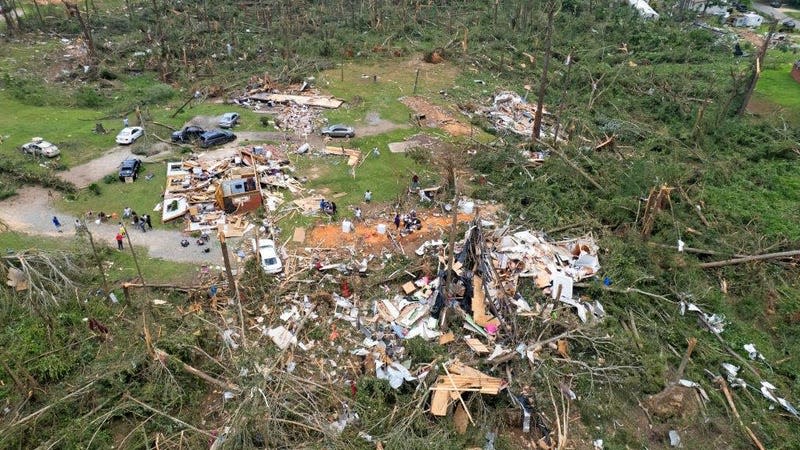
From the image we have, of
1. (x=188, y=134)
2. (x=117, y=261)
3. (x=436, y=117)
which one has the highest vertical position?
(x=188, y=134)

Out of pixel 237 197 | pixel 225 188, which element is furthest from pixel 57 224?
pixel 237 197

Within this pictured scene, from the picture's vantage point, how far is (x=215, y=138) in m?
24.4

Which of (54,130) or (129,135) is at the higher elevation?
(129,135)

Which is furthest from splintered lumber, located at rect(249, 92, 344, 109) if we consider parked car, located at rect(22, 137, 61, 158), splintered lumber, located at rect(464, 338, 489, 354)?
A: splintered lumber, located at rect(464, 338, 489, 354)

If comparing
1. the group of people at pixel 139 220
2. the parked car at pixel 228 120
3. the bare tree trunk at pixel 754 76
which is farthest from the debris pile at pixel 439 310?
the bare tree trunk at pixel 754 76

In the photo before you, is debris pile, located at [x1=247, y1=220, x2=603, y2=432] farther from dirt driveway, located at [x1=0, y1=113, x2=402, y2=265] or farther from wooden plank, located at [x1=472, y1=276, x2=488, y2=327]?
dirt driveway, located at [x1=0, y1=113, x2=402, y2=265]

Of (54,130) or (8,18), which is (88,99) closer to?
(54,130)

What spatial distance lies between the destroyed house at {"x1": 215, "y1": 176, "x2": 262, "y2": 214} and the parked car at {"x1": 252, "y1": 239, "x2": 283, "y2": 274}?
2595 millimetres

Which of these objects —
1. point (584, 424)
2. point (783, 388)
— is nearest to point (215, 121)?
point (584, 424)

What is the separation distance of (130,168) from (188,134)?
3.87 meters

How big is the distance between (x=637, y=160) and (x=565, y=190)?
470cm

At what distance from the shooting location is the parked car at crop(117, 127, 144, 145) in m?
24.2

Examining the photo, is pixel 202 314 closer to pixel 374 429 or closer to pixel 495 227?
pixel 374 429

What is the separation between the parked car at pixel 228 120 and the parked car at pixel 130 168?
16.6ft
